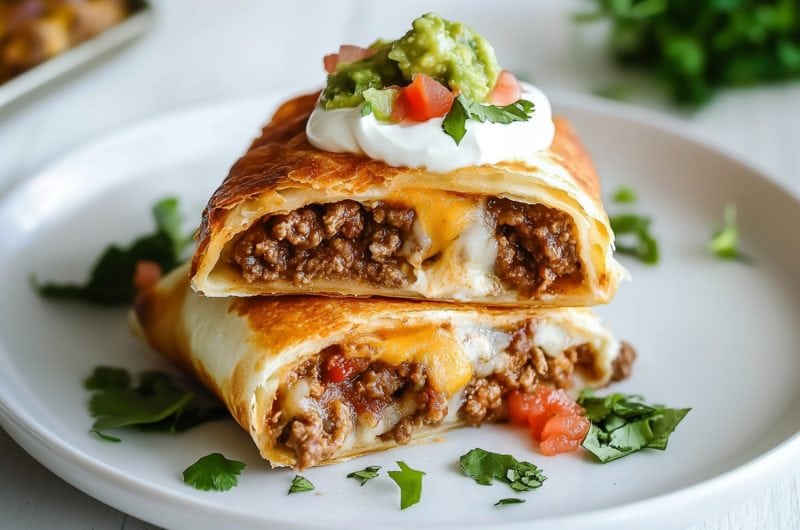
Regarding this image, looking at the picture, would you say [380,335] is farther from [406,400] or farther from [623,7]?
[623,7]

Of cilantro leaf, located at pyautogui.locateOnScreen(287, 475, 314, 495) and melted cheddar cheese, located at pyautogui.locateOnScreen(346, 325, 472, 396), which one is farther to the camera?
melted cheddar cheese, located at pyautogui.locateOnScreen(346, 325, 472, 396)

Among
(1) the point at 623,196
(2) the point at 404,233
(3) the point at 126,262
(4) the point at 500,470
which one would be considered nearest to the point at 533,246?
(2) the point at 404,233

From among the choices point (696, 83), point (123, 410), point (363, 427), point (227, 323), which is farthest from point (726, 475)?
point (696, 83)

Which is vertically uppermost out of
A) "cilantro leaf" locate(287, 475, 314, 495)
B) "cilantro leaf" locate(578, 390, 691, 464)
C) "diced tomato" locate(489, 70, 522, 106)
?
"diced tomato" locate(489, 70, 522, 106)

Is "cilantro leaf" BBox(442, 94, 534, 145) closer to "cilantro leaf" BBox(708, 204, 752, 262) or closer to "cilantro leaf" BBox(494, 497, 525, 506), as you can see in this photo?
"cilantro leaf" BBox(494, 497, 525, 506)

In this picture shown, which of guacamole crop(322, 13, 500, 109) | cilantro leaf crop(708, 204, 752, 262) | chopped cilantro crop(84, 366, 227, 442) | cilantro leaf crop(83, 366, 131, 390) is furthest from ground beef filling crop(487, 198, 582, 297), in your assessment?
cilantro leaf crop(83, 366, 131, 390)

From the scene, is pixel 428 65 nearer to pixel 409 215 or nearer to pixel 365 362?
pixel 409 215

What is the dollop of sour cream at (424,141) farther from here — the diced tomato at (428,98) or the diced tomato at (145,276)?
the diced tomato at (145,276)
